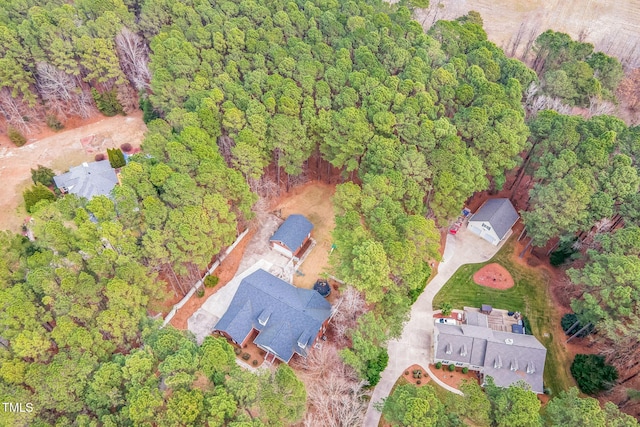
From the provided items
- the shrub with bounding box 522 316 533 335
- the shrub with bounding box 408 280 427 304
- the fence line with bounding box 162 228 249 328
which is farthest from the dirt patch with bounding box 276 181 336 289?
the shrub with bounding box 522 316 533 335

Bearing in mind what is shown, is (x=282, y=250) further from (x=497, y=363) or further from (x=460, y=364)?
(x=497, y=363)

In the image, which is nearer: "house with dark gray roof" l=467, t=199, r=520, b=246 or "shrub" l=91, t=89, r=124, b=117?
"house with dark gray roof" l=467, t=199, r=520, b=246

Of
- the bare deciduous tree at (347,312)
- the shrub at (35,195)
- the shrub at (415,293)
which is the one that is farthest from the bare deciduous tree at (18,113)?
the shrub at (415,293)

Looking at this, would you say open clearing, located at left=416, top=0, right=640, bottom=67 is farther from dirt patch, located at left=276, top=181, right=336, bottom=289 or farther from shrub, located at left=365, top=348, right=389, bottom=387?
shrub, located at left=365, top=348, right=389, bottom=387

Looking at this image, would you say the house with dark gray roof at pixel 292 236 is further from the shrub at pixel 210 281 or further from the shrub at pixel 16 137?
the shrub at pixel 16 137

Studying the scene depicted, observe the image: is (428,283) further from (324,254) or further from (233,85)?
(233,85)

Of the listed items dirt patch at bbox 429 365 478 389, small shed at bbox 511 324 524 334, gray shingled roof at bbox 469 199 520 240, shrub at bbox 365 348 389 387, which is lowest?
dirt patch at bbox 429 365 478 389

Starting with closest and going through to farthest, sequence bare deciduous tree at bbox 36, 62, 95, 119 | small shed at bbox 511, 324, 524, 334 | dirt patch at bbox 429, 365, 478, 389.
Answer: dirt patch at bbox 429, 365, 478, 389, small shed at bbox 511, 324, 524, 334, bare deciduous tree at bbox 36, 62, 95, 119
